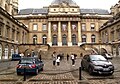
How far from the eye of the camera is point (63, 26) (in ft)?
189

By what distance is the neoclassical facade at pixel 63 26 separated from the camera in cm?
5647

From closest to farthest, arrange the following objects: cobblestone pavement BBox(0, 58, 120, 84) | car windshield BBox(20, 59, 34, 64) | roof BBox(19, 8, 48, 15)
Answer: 1. cobblestone pavement BBox(0, 58, 120, 84)
2. car windshield BBox(20, 59, 34, 64)
3. roof BBox(19, 8, 48, 15)

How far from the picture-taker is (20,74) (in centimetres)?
1521

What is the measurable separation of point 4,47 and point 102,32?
33214 mm

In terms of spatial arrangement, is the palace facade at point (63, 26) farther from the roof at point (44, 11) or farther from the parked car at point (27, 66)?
the parked car at point (27, 66)

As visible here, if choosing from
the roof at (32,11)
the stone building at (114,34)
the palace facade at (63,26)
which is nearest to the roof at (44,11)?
the roof at (32,11)

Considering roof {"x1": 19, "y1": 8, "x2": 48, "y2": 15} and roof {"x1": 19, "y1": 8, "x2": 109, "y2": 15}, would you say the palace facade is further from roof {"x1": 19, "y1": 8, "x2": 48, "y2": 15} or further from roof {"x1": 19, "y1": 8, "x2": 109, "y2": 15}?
roof {"x1": 19, "y1": 8, "x2": 109, "y2": 15}

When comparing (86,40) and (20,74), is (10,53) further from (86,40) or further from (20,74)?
(86,40)

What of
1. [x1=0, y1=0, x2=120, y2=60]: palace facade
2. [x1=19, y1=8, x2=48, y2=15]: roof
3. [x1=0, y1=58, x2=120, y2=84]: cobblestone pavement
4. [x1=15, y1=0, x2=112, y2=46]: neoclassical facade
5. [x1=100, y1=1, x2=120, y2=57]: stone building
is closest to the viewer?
[x1=0, y1=58, x2=120, y2=84]: cobblestone pavement

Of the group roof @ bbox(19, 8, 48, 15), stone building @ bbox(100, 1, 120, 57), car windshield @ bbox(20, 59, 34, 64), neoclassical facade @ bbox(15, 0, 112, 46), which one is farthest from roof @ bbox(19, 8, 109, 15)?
car windshield @ bbox(20, 59, 34, 64)

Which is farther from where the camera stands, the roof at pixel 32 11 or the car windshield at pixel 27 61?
the roof at pixel 32 11

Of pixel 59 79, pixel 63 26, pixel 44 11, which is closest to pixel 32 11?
pixel 44 11

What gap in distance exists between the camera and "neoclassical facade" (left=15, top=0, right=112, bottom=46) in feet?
185

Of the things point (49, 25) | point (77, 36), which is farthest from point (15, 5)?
point (77, 36)
